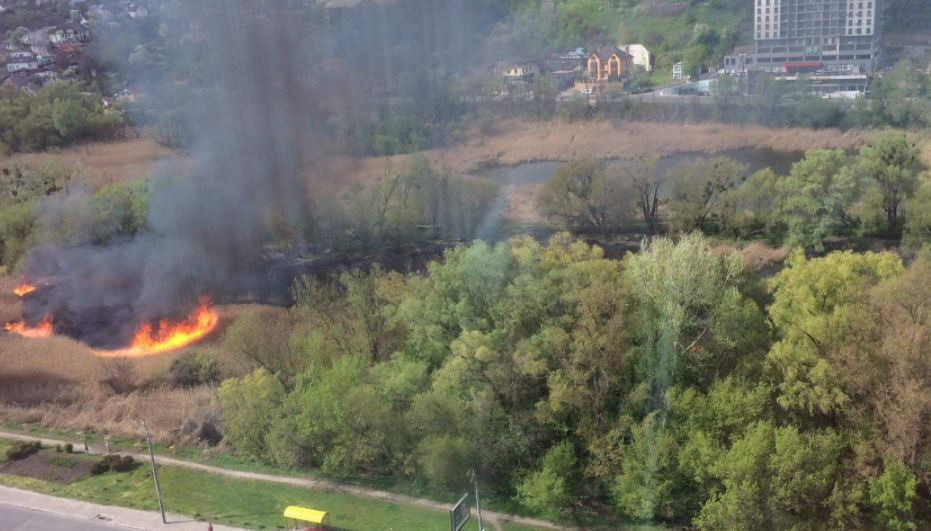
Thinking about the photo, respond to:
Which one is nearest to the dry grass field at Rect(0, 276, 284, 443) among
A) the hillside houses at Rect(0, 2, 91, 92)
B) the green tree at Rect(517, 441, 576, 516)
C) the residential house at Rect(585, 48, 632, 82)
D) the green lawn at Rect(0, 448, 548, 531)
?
the green lawn at Rect(0, 448, 548, 531)

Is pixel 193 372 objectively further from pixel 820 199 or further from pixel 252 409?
pixel 820 199

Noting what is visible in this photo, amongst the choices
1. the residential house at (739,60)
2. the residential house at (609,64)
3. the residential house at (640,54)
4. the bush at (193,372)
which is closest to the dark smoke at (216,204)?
the bush at (193,372)

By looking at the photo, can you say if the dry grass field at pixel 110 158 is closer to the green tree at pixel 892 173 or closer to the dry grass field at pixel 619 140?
the dry grass field at pixel 619 140

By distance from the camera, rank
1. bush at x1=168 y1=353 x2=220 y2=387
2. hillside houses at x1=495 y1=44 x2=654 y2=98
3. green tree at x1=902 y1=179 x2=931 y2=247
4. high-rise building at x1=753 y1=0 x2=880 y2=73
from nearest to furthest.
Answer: bush at x1=168 y1=353 x2=220 y2=387
green tree at x1=902 y1=179 x2=931 y2=247
high-rise building at x1=753 y1=0 x2=880 y2=73
hillside houses at x1=495 y1=44 x2=654 y2=98

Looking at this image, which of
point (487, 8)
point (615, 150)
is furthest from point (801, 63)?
point (487, 8)

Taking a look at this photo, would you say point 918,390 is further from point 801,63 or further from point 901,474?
point 801,63

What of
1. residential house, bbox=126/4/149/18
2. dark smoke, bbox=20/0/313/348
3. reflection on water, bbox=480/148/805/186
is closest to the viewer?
dark smoke, bbox=20/0/313/348

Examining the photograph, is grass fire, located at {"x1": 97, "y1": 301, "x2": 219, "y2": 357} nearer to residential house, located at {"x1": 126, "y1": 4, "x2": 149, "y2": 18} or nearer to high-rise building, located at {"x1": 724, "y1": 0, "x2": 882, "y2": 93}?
residential house, located at {"x1": 126, "y1": 4, "x2": 149, "y2": 18}
